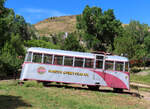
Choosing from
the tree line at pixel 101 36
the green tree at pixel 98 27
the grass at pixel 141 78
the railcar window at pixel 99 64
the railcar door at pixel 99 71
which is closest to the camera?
the railcar door at pixel 99 71

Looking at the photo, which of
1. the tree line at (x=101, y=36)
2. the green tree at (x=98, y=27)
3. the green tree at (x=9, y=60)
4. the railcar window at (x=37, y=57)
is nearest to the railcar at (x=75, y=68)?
the railcar window at (x=37, y=57)

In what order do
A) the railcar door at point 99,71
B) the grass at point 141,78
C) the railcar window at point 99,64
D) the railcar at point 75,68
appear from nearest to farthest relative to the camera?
1. the railcar at point 75,68
2. the railcar door at point 99,71
3. the railcar window at point 99,64
4. the grass at point 141,78

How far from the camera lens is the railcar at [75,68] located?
56.8 ft

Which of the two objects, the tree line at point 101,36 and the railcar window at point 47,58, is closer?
the railcar window at point 47,58

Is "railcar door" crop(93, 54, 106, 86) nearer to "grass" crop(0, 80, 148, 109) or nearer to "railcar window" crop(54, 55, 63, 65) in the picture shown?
"railcar window" crop(54, 55, 63, 65)

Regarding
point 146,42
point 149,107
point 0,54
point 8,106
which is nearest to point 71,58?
point 149,107

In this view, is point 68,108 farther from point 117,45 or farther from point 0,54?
point 117,45

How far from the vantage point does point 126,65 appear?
18.0 m

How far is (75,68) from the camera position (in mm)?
17531

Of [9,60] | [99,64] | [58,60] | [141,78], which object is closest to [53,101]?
[58,60]

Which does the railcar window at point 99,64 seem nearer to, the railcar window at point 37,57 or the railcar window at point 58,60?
the railcar window at point 58,60

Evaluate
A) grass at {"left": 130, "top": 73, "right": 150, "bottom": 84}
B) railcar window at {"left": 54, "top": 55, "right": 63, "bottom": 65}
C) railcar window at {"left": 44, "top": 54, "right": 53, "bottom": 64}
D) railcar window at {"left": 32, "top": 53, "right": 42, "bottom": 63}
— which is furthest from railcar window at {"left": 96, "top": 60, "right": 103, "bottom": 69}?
grass at {"left": 130, "top": 73, "right": 150, "bottom": 84}

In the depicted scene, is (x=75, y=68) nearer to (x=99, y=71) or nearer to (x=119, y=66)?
(x=99, y=71)

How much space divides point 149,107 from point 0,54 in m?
24.6
